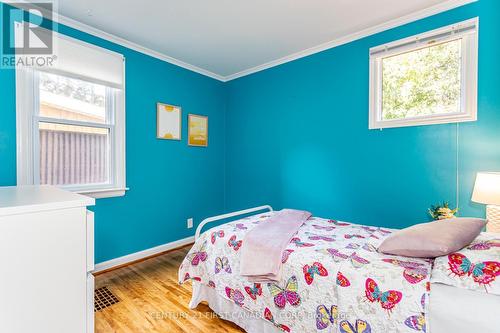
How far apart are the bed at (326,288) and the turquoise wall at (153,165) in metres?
1.22

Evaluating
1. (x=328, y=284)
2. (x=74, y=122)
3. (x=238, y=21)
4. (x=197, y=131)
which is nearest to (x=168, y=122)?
(x=197, y=131)

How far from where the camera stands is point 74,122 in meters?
2.44

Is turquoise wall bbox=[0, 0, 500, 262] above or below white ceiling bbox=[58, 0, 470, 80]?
below

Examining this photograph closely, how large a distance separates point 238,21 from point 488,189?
2489 millimetres

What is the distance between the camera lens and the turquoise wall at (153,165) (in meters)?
2.58

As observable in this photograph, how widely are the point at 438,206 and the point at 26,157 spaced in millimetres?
3650

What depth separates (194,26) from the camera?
2.44 metres

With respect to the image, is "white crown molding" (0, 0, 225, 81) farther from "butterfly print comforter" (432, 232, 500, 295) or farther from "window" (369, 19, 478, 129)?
"butterfly print comforter" (432, 232, 500, 295)

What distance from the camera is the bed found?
108 centimetres

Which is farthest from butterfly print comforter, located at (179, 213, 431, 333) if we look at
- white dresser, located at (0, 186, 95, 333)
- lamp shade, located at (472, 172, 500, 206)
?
white dresser, located at (0, 186, 95, 333)

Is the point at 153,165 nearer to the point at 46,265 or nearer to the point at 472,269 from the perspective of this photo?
the point at 46,265

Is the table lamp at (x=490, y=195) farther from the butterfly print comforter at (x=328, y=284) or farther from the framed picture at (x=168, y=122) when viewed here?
the framed picture at (x=168, y=122)

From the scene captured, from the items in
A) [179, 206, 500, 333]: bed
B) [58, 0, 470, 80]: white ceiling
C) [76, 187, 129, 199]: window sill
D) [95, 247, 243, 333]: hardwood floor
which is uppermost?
[58, 0, 470, 80]: white ceiling

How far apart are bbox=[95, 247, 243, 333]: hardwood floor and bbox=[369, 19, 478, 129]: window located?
2401 millimetres
